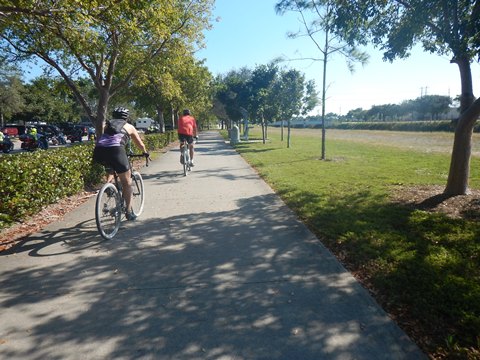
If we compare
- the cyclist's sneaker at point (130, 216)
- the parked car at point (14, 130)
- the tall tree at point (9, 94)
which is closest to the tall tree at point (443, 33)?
the cyclist's sneaker at point (130, 216)

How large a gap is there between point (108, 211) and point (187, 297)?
7.05 ft

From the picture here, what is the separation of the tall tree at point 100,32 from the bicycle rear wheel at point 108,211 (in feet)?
10.3

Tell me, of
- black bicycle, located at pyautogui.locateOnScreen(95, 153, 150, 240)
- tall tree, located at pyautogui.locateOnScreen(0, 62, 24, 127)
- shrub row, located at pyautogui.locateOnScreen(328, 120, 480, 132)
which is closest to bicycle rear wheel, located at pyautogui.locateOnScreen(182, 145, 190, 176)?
black bicycle, located at pyautogui.locateOnScreen(95, 153, 150, 240)

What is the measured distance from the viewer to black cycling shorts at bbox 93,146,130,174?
446 cm

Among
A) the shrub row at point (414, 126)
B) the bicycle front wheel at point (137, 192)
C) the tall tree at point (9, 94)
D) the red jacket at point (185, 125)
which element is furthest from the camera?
the shrub row at point (414, 126)

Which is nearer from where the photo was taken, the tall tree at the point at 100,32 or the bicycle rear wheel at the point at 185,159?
the tall tree at the point at 100,32

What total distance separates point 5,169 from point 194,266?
132 inches

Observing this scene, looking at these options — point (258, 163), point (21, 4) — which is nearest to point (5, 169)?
point (21, 4)

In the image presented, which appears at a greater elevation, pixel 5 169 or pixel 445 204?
pixel 5 169

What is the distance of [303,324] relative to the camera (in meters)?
2.58

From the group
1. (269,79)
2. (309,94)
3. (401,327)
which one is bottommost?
(401,327)

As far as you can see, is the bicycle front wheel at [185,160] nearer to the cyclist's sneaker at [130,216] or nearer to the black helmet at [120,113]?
the cyclist's sneaker at [130,216]

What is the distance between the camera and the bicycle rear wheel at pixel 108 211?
423 centimetres

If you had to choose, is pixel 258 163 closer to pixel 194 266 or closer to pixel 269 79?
pixel 194 266
